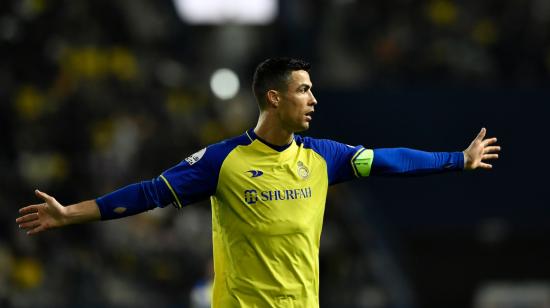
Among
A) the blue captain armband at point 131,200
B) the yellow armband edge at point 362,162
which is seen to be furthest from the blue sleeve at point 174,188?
the yellow armband edge at point 362,162

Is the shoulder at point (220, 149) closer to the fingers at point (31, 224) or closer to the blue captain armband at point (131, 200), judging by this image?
the blue captain armband at point (131, 200)

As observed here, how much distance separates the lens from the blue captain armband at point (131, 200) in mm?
6582

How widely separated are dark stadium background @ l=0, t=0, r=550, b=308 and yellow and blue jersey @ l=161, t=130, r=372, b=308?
6.89 m

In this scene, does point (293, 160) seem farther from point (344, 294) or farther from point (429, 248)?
point (429, 248)

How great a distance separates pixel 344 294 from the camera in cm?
1497

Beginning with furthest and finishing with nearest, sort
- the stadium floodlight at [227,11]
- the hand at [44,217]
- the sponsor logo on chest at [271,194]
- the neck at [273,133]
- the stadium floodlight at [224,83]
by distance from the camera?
the stadium floodlight at [227,11], the stadium floodlight at [224,83], the neck at [273,133], the sponsor logo on chest at [271,194], the hand at [44,217]

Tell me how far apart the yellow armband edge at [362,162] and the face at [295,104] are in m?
0.39

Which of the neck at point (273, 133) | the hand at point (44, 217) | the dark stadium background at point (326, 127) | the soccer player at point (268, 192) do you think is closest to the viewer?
the hand at point (44, 217)

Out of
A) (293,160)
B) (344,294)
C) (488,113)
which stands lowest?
(344,294)

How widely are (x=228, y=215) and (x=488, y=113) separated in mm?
11855

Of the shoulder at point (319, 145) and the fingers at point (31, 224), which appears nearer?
the fingers at point (31, 224)

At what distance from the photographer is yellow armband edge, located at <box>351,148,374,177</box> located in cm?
698

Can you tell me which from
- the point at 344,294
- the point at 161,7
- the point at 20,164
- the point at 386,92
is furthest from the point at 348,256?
the point at 161,7

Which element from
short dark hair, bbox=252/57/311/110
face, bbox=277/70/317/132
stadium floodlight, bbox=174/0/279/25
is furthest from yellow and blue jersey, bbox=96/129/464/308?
stadium floodlight, bbox=174/0/279/25
